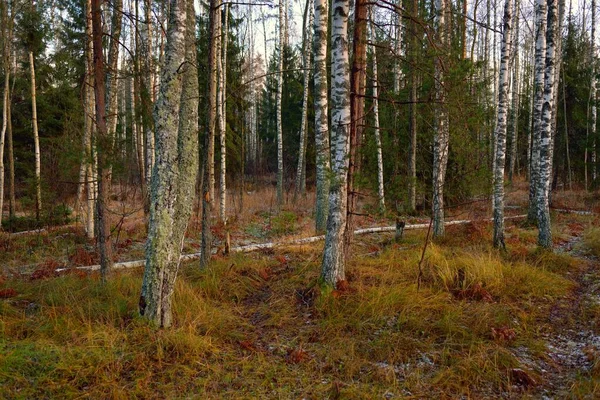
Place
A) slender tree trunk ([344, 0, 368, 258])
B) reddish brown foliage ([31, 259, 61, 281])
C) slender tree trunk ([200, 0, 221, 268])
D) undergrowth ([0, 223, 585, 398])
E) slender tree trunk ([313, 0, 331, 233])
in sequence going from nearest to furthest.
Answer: undergrowth ([0, 223, 585, 398]) < slender tree trunk ([344, 0, 368, 258]) < slender tree trunk ([200, 0, 221, 268]) < reddish brown foliage ([31, 259, 61, 281]) < slender tree trunk ([313, 0, 331, 233])

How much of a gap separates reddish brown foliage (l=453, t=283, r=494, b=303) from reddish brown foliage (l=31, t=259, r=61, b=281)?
22.2ft

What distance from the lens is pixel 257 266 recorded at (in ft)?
23.1

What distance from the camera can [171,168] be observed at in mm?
4074

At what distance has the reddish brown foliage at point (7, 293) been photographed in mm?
5504

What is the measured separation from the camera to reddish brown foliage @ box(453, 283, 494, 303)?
553 centimetres

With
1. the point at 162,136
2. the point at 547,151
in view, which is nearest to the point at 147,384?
the point at 162,136

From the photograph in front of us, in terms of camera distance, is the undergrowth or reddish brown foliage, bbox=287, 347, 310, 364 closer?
the undergrowth

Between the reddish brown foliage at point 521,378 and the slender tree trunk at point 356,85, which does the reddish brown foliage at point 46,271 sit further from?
the reddish brown foliage at point 521,378

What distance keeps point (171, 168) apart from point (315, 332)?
8.33 ft

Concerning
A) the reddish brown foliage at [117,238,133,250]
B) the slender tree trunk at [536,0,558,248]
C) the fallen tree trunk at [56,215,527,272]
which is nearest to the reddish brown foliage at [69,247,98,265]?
the fallen tree trunk at [56,215,527,272]

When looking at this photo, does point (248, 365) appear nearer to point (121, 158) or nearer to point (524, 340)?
point (524, 340)

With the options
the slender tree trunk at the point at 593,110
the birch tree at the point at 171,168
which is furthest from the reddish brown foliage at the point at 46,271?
the slender tree trunk at the point at 593,110

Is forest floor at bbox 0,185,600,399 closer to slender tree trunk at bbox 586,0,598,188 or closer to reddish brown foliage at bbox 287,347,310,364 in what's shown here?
reddish brown foliage at bbox 287,347,310,364

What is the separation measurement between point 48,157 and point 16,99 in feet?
25.1
